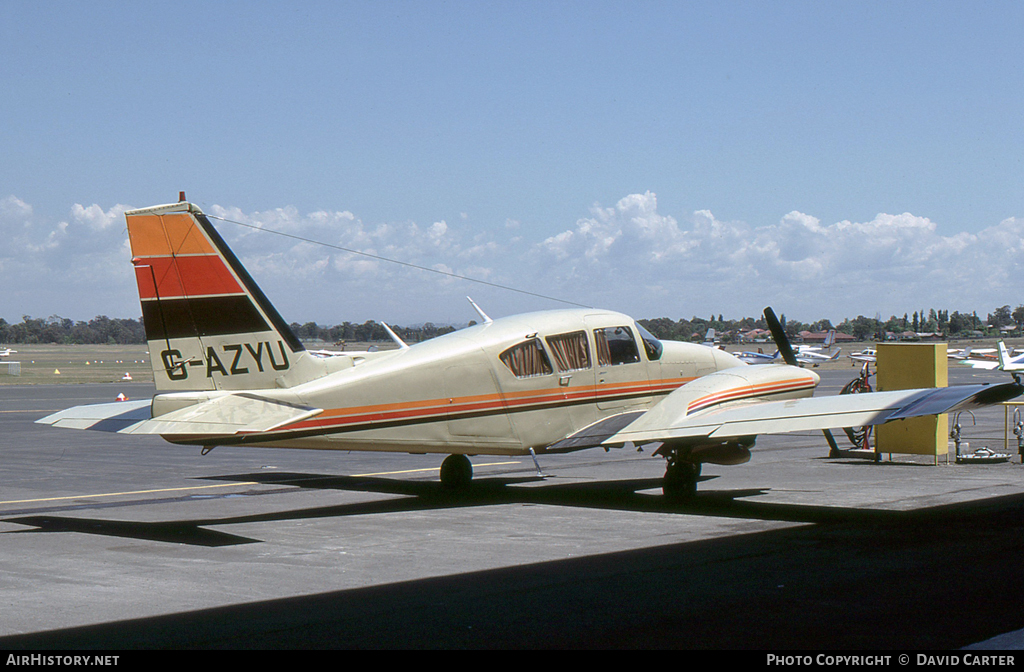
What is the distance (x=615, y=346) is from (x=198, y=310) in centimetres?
685

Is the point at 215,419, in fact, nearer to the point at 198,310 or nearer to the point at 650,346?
the point at 198,310

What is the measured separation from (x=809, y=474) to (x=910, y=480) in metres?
2.05

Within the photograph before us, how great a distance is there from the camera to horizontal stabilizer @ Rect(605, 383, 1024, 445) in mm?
12953

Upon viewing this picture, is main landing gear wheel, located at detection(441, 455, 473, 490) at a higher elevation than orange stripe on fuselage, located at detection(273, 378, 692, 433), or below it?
below

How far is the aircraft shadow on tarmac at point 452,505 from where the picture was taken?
1300cm

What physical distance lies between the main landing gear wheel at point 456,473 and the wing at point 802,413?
10.4 ft

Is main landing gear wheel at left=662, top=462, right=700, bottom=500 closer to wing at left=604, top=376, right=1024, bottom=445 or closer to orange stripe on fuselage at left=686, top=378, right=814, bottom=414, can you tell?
wing at left=604, top=376, right=1024, bottom=445

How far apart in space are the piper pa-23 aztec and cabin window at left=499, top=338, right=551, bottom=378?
0.02 meters

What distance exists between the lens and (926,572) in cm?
990

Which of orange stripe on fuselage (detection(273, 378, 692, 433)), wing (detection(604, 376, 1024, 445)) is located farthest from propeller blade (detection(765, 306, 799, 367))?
wing (detection(604, 376, 1024, 445))

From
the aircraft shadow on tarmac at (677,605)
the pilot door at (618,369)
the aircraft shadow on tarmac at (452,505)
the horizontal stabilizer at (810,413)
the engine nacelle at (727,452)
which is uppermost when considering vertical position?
the pilot door at (618,369)

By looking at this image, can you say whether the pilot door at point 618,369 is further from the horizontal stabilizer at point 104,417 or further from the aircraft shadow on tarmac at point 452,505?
the horizontal stabilizer at point 104,417

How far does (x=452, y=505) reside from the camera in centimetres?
1558

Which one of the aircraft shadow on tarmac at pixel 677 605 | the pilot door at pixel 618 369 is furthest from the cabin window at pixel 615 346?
the aircraft shadow on tarmac at pixel 677 605
